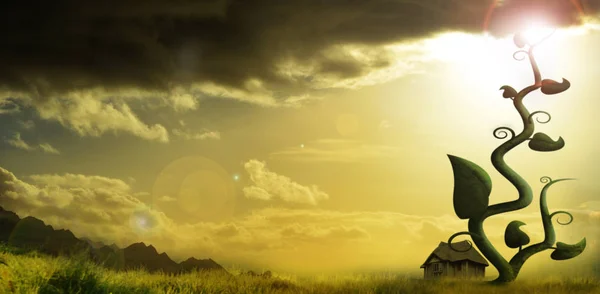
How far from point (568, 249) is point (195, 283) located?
506 inches

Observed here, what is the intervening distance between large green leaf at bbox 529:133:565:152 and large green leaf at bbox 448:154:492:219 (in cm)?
203

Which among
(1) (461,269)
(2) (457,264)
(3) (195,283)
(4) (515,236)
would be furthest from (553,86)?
(3) (195,283)

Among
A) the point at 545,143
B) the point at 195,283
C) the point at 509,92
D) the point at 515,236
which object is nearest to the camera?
the point at 195,283

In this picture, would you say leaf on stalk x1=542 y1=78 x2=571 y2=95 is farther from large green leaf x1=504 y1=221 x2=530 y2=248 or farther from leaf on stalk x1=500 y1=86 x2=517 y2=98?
large green leaf x1=504 y1=221 x2=530 y2=248

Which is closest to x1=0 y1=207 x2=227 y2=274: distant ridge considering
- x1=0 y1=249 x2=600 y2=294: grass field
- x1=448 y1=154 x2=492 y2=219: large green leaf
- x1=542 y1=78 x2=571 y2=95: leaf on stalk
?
x1=0 y1=249 x2=600 y2=294: grass field

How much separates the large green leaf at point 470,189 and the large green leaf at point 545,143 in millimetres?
2026

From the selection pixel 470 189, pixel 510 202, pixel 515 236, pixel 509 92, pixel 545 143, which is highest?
pixel 509 92

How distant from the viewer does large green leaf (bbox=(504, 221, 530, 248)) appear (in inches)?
812

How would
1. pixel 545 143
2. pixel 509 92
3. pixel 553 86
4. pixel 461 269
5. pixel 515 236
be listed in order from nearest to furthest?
pixel 515 236 < pixel 545 143 < pixel 553 86 < pixel 509 92 < pixel 461 269

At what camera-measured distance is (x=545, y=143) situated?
68.1ft

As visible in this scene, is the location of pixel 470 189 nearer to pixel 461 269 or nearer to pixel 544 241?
pixel 544 241

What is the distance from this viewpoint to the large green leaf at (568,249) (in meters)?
20.9

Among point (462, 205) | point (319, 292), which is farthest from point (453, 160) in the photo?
point (319, 292)

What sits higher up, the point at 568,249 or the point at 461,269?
the point at 568,249
